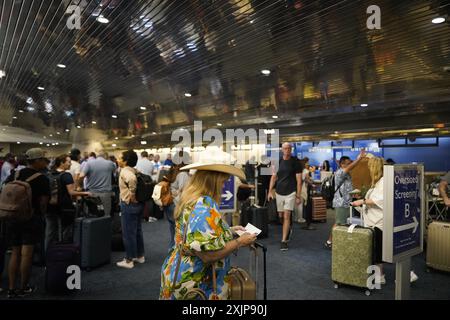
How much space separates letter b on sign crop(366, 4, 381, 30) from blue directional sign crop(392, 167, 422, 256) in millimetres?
2326

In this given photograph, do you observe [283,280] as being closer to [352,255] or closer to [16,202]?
[352,255]

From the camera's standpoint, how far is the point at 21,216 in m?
3.32

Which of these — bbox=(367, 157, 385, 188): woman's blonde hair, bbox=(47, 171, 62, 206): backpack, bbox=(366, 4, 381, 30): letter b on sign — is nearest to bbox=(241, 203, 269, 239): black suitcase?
bbox=(367, 157, 385, 188): woman's blonde hair

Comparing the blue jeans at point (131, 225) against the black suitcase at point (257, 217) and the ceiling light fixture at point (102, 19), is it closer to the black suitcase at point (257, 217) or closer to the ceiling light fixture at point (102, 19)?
the ceiling light fixture at point (102, 19)

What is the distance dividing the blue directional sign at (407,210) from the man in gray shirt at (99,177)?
442 centimetres

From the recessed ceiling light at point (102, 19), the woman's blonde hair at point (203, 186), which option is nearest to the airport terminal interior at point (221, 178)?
the woman's blonde hair at point (203, 186)

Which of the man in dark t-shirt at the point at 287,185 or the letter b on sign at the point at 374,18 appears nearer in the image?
the letter b on sign at the point at 374,18

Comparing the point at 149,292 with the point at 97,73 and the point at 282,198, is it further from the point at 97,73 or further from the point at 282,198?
the point at 97,73

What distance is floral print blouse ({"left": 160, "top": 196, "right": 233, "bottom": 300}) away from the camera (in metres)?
1.61

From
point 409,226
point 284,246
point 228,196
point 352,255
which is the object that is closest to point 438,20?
point 352,255

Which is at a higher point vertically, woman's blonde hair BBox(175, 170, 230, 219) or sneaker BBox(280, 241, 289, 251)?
woman's blonde hair BBox(175, 170, 230, 219)

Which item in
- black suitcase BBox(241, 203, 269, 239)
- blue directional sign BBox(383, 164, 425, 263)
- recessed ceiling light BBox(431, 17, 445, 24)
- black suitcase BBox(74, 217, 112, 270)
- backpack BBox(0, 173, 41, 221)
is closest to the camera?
blue directional sign BBox(383, 164, 425, 263)

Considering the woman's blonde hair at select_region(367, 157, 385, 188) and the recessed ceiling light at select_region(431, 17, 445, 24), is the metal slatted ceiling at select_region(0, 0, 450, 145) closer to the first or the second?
the recessed ceiling light at select_region(431, 17, 445, 24)

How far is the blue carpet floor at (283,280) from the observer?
367cm
